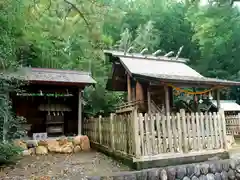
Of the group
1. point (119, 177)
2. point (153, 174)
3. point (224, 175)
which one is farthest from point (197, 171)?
point (119, 177)

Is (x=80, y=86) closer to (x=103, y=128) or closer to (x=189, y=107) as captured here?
(x=103, y=128)

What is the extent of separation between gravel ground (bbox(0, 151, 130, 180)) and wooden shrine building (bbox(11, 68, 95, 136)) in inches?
121

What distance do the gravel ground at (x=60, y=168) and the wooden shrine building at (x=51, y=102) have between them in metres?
3.07

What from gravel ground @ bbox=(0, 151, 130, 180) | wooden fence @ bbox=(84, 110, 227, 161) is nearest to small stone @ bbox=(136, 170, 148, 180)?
wooden fence @ bbox=(84, 110, 227, 161)

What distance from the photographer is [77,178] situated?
5.30 m

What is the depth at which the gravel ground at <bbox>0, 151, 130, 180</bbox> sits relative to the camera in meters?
5.55

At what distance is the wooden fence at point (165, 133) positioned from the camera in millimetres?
5840

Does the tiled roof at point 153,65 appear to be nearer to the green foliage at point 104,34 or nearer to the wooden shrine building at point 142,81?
the wooden shrine building at point 142,81

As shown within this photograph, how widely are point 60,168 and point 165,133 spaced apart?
3051 millimetres

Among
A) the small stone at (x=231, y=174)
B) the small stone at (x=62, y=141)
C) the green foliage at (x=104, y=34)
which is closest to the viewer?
the small stone at (x=231, y=174)

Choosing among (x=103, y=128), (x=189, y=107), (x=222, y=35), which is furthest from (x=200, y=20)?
(x=103, y=128)

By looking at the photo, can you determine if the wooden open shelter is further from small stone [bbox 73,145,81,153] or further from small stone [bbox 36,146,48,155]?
small stone [bbox 36,146,48,155]

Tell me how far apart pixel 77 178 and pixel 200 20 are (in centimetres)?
2009

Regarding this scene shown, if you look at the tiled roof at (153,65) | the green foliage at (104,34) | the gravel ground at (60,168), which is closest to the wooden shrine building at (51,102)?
the green foliage at (104,34)
